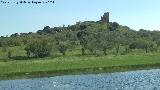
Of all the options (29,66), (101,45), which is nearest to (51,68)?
(29,66)

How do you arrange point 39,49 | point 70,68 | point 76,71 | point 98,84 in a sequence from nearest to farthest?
point 98,84 → point 76,71 → point 70,68 → point 39,49

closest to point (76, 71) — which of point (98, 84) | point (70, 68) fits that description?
point (70, 68)

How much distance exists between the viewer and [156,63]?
12131cm

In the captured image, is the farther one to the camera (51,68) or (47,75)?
(51,68)

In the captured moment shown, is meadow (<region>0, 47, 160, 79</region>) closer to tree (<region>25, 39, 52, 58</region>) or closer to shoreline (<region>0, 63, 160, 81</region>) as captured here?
shoreline (<region>0, 63, 160, 81</region>)

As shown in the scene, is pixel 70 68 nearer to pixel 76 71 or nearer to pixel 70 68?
pixel 70 68

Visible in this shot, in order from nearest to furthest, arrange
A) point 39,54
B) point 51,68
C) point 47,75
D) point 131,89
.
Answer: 1. point 131,89
2. point 47,75
3. point 51,68
4. point 39,54

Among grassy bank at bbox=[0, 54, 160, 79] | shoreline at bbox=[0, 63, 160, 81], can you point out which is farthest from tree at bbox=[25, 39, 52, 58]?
shoreline at bbox=[0, 63, 160, 81]

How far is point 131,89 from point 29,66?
71296 millimetres

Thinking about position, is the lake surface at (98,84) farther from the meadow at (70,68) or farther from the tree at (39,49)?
the tree at (39,49)

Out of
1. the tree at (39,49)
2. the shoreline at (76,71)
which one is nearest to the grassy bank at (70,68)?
the shoreline at (76,71)

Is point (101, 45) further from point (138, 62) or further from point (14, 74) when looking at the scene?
point (14, 74)

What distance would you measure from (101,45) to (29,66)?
70870 millimetres

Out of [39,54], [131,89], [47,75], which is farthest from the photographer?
[39,54]
